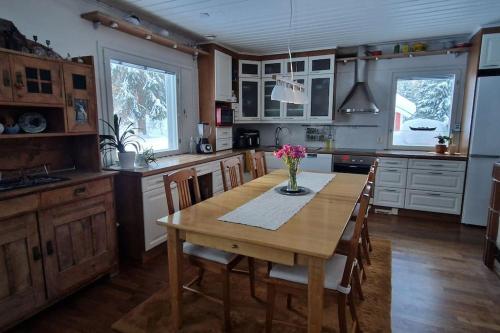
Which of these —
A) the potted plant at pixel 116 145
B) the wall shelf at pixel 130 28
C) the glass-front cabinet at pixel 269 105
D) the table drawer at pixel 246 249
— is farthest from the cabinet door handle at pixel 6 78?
the glass-front cabinet at pixel 269 105

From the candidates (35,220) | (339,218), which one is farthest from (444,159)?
(35,220)

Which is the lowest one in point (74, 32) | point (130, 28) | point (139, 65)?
point (139, 65)

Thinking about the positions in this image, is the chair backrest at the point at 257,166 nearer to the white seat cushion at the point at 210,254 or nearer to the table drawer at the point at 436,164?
the white seat cushion at the point at 210,254

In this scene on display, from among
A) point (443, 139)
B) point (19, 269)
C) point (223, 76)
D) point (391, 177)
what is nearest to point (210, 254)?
point (19, 269)

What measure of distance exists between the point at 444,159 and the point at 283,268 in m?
3.19

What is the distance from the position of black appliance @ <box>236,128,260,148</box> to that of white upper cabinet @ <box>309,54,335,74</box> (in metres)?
1.38

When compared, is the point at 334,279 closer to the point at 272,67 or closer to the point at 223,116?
the point at 223,116

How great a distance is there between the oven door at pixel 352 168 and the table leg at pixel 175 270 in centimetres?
311

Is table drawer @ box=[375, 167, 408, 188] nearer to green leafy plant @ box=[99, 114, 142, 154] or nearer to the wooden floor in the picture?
the wooden floor

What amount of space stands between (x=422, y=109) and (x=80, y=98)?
14.5 ft

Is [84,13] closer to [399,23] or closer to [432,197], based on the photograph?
[399,23]

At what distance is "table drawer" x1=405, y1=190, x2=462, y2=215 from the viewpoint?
12.5 ft

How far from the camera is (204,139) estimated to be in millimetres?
Result: 4152

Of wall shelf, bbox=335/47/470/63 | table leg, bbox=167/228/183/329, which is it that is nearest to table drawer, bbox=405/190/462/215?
wall shelf, bbox=335/47/470/63
